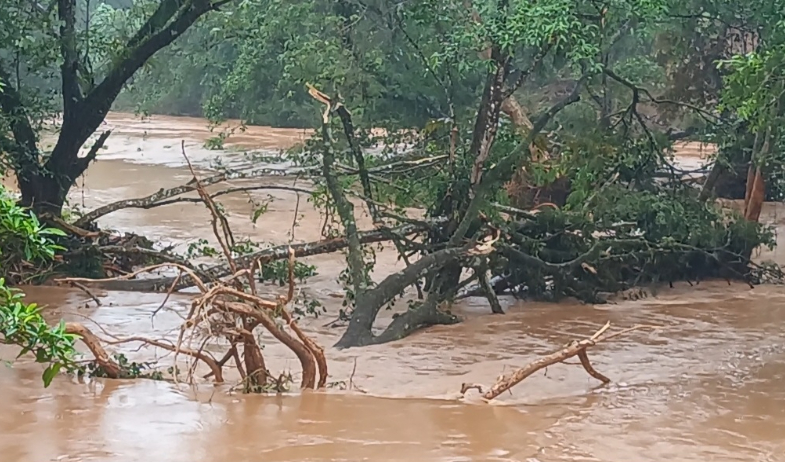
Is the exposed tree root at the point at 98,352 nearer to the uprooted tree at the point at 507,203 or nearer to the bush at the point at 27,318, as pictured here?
the bush at the point at 27,318

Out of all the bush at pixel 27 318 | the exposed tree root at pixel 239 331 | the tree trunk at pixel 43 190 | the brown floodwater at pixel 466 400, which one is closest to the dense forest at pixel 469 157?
the tree trunk at pixel 43 190

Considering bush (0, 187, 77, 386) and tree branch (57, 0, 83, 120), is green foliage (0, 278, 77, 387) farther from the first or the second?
tree branch (57, 0, 83, 120)

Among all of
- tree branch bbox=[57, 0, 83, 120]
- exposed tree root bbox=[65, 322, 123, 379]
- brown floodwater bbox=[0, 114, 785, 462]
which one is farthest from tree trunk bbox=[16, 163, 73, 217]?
exposed tree root bbox=[65, 322, 123, 379]

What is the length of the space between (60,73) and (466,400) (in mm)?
7809

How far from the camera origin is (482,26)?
977 cm

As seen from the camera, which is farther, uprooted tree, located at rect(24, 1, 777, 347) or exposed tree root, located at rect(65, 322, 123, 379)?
uprooted tree, located at rect(24, 1, 777, 347)

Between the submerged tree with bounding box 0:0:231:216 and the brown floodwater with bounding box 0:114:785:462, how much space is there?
5.28 ft

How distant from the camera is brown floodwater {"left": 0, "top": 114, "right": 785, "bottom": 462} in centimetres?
532

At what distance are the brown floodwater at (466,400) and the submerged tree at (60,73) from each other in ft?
5.28

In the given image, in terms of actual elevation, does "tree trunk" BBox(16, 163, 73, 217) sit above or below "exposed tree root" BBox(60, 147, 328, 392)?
above

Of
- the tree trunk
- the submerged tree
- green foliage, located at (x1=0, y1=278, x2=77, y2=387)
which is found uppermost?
the submerged tree

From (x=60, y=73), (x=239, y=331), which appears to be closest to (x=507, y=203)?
(x=60, y=73)

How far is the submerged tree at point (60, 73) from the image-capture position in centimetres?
1129

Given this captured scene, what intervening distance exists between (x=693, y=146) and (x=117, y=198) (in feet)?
48.0
